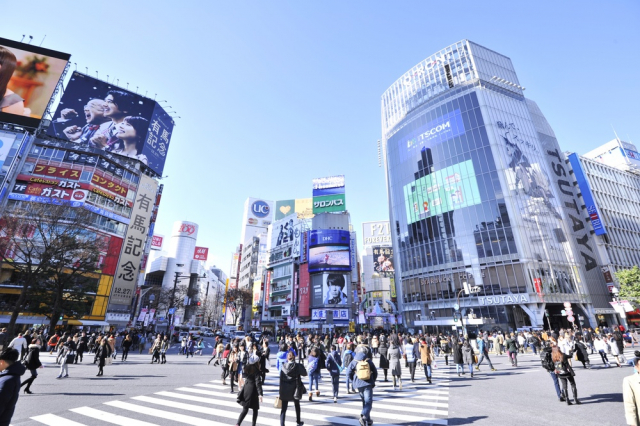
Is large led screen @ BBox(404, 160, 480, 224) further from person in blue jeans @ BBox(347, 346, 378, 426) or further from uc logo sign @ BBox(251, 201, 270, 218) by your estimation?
uc logo sign @ BBox(251, 201, 270, 218)

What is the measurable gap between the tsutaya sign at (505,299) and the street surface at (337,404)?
32385 millimetres

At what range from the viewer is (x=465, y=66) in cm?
6006

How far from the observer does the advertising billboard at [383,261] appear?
90188mm

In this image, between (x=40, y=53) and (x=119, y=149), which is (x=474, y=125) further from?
(x=40, y=53)

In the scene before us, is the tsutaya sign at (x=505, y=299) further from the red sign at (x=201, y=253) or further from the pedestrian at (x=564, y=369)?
the red sign at (x=201, y=253)

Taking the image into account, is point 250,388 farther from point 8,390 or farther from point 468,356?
point 468,356

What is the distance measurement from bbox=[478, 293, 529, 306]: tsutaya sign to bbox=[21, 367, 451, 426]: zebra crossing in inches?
1519

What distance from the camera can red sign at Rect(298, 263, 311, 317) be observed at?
64.0 metres

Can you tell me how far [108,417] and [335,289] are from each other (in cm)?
5632

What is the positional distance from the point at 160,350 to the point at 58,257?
59.6ft

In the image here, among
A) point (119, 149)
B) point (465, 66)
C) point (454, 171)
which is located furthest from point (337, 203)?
point (119, 149)

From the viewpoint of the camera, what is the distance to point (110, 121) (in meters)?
50.4

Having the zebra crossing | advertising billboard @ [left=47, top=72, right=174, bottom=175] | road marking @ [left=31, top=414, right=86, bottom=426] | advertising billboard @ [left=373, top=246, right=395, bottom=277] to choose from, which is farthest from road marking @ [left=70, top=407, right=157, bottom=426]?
advertising billboard @ [left=373, top=246, right=395, bottom=277]

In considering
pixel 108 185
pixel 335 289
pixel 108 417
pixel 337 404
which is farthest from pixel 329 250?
pixel 108 417
